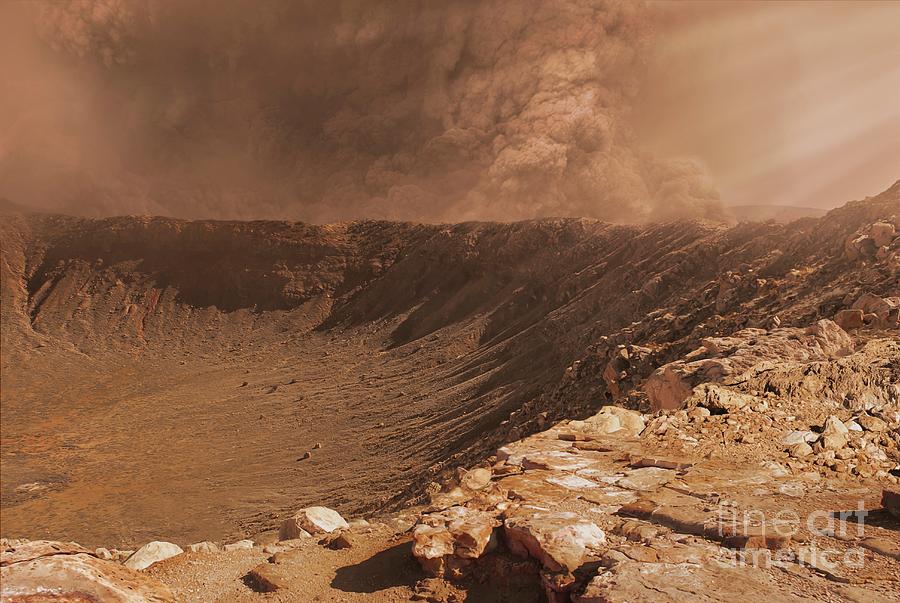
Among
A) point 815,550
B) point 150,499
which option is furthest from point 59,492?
point 815,550

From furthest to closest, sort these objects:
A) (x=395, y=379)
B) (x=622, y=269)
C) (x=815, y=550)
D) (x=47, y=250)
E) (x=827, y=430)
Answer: (x=47, y=250) → (x=395, y=379) → (x=622, y=269) → (x=827, y=430) → (x=815, y=550)

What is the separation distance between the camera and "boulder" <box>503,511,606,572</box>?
5426 mm

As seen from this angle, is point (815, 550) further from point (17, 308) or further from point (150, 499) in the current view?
point (17, 308)

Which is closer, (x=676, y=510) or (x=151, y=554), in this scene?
(x=676, y=510)

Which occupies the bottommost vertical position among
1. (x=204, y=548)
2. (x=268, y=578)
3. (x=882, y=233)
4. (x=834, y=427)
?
(x=204, y=548)

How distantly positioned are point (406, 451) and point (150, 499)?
41.2 ft

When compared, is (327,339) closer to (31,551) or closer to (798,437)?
(798,437)

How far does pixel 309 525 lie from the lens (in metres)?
7.72

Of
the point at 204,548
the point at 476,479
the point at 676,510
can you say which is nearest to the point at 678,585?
the point at 676,510

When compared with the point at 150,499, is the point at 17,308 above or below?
above

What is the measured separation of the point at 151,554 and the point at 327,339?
49.3 meters

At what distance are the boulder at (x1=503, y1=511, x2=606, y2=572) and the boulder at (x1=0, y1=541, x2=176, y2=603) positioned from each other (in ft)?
10.7

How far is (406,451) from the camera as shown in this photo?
1078 inches

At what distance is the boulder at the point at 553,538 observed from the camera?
214 inches
